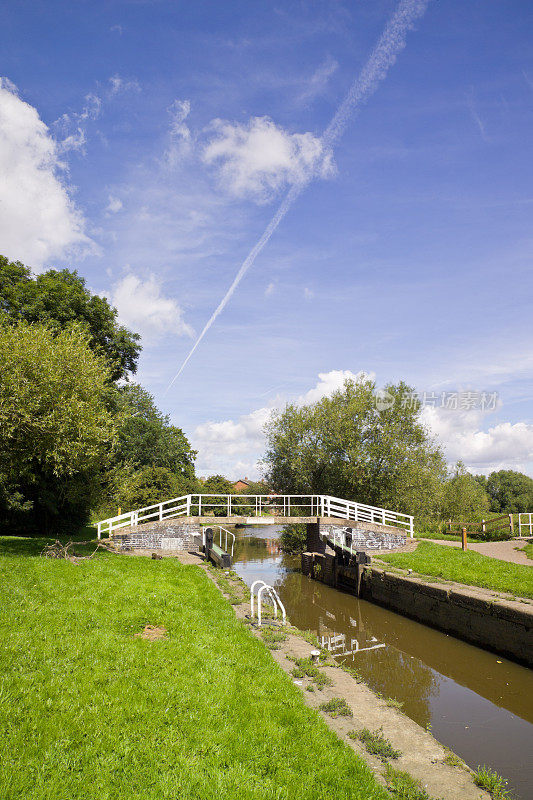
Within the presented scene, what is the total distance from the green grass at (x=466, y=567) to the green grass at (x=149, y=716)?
8.51 meters

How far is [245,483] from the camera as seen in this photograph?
123m

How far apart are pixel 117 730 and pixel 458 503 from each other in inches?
1830

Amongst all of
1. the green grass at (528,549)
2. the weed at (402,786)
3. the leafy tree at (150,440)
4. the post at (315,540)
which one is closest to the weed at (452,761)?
the weed at (402,786)

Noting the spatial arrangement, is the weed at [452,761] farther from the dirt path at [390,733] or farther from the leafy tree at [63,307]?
the leafy tree at [63,307]

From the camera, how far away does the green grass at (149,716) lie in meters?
4.18

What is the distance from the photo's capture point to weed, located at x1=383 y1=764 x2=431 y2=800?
4.34m

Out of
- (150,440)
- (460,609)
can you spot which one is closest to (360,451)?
(460,609)

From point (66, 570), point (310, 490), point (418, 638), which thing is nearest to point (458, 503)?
point (310, 490)

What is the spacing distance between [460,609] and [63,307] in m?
22.6

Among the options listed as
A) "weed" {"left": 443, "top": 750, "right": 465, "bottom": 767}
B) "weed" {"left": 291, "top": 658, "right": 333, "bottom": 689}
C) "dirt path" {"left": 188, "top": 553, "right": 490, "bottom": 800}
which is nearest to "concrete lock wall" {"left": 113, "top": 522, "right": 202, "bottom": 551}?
"dirt path" {"left": 188, "top": 553, "right": 490, "bottom": 800}

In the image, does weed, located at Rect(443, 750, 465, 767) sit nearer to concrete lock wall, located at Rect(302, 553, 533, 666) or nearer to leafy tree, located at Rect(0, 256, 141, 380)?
concrete lock wall, located at Rect(302, 553, 533, 666)

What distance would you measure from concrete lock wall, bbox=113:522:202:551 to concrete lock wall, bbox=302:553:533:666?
23.8ft

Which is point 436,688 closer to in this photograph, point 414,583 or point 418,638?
point 418,638

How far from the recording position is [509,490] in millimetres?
94875
